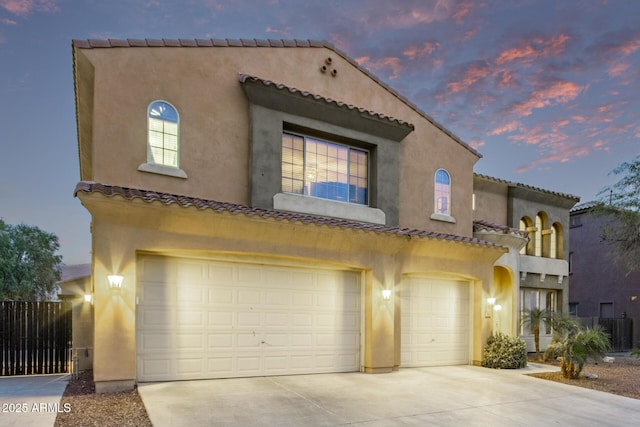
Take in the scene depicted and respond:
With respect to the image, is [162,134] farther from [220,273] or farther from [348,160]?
[348,160]

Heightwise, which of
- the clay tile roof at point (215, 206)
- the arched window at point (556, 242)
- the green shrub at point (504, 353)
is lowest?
the green shrub at point (504, 353)

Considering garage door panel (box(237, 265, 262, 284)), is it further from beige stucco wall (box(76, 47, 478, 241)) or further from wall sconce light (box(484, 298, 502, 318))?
wall sconce light (box(484, 298, 502, 318))

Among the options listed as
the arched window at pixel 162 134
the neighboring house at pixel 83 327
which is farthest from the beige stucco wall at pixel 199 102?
the neighboring house at pixel 83 327

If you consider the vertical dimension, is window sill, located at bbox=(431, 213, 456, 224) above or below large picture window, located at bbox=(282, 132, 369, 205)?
below

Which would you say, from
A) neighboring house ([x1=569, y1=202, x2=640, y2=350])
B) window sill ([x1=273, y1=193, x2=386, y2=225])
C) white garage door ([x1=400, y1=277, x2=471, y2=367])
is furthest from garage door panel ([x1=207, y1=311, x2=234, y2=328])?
neighboring house ([x1=569, y1=202, x2=640, y2=350])

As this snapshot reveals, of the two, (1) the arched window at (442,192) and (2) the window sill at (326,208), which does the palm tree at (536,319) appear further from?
(2) the window sill at (326,208)

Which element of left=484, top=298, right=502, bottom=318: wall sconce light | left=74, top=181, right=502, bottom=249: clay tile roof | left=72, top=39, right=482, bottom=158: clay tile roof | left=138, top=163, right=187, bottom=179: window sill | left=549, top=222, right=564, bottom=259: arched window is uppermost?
left=72, top=39, right=482, bottom=158: clay tile roof

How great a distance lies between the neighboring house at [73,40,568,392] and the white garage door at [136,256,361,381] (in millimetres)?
33

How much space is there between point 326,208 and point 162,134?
15.5ft

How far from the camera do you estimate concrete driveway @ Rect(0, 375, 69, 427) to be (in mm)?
6465

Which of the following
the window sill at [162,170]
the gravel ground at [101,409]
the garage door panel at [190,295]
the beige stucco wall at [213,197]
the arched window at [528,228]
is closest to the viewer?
the gravel ground at [101,409]

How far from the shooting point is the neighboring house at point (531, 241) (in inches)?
674

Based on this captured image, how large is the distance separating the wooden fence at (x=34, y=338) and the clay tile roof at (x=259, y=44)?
6842 mm

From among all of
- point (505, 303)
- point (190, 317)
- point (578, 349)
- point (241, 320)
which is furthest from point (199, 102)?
point (505, 303)
